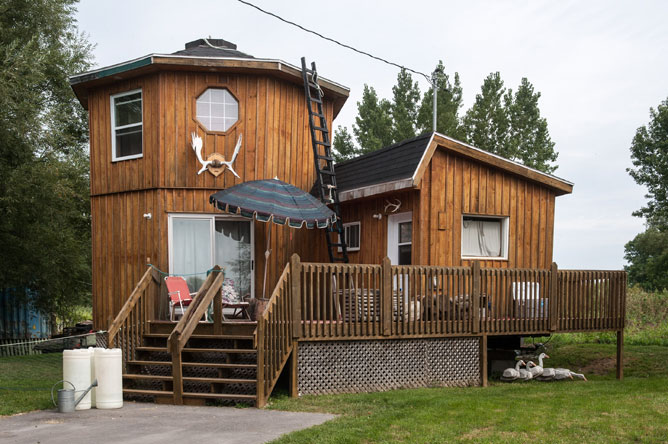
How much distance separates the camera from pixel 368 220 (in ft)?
41.4

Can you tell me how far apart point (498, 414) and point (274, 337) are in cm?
318

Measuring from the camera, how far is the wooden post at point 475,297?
10.5 metres

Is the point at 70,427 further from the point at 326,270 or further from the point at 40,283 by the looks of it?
the point at 40,283

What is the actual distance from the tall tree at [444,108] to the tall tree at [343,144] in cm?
399

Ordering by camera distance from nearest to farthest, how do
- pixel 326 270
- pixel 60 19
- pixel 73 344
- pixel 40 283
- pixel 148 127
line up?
pixel 326 270, pixel 148 127, pixel 73 344, pixel 40 283, pixel 60 19

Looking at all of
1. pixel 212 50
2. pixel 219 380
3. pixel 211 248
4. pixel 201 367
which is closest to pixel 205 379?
pixel 219 380

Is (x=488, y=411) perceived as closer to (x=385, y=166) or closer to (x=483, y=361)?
(x=483, y=361)


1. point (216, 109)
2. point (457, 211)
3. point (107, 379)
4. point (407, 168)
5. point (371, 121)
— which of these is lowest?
point (107, 379)

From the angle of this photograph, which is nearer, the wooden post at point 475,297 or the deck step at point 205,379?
the deck step at point 205,379

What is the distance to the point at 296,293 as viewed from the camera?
924 centimetres

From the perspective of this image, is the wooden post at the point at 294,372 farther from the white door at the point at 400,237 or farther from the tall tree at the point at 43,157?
the tall tree at the point at 43,157

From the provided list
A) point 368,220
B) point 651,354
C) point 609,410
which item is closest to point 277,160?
point 368,220

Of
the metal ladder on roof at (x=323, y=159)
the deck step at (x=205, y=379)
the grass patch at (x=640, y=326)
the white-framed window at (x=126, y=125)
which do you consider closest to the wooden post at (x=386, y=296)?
the metal ladder on roof at (x=323, y=159)

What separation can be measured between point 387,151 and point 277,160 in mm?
2198
